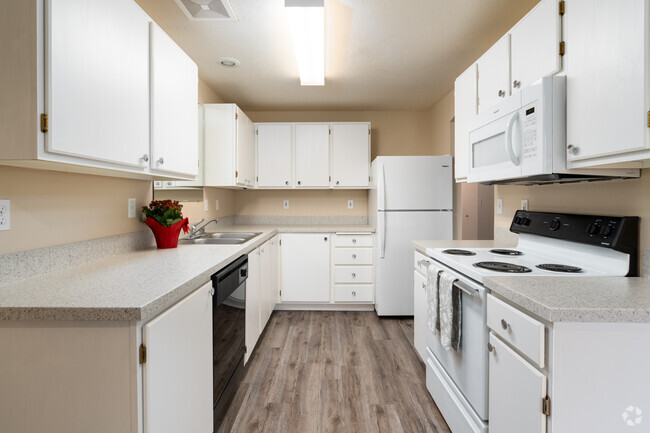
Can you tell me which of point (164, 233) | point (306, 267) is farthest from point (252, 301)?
point (306, 267)

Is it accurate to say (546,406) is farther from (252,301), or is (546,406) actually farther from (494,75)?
(252,301)

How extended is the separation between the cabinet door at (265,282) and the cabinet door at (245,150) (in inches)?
30.3

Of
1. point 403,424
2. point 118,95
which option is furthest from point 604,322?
point 118,95

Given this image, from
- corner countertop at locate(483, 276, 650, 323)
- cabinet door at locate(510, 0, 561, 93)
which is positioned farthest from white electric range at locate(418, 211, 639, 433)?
cabinet door at locate(510, 0, 561, 93)

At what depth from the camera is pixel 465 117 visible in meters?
2.21

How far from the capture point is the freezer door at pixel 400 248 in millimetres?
3201

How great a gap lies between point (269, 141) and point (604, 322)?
338 cm

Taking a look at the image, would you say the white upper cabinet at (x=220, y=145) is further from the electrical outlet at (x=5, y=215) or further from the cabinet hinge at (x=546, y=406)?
the cabinet hinge at (x=546, y=406)

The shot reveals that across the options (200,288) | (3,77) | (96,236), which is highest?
(3,77)

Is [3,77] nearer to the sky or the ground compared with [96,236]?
nearer to the sky

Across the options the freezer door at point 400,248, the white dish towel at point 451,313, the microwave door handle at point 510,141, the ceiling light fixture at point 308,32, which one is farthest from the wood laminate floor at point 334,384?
the ceiling light fixture at point 308,32

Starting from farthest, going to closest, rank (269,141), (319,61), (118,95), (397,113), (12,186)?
1. (397,113)
2. (269,141)
3. (319,61)
4. (118,95)
5. (12,186)

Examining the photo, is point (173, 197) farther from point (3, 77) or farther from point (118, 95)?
point (3, 77)

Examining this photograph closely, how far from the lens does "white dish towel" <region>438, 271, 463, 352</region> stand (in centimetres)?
151
